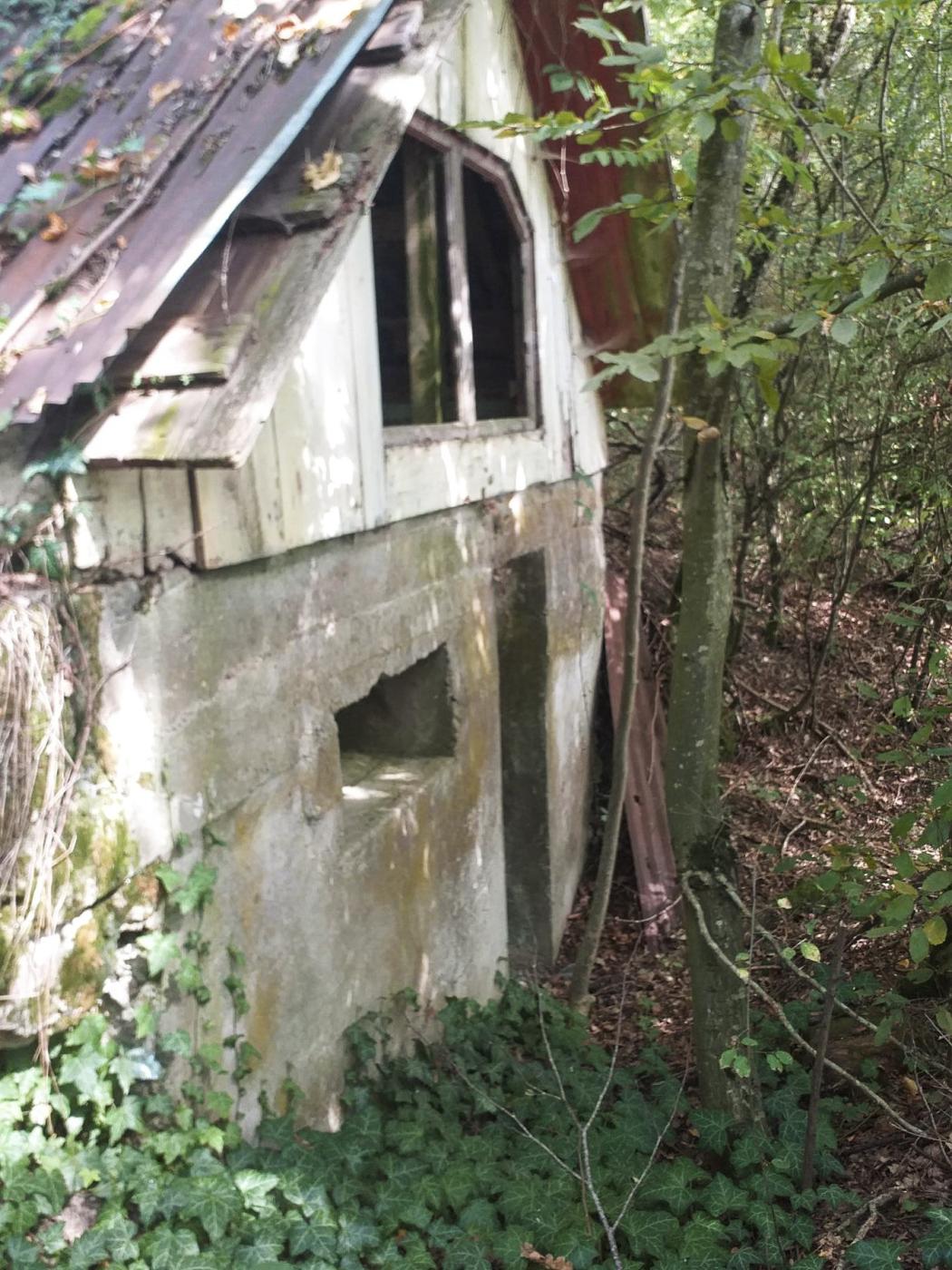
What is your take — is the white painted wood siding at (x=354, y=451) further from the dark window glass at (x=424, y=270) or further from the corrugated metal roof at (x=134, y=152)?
the corrugated metal roof at (x=134, y=152)

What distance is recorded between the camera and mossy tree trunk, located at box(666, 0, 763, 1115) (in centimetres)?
385

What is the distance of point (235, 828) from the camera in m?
3.08

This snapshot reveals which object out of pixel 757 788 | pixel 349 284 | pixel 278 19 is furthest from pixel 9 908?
A: pixel 757 788

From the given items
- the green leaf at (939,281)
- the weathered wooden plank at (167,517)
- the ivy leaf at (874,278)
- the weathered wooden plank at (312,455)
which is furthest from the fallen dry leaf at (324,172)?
the green leaf at (939,281)

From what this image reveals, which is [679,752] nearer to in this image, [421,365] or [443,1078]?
[443,1078]

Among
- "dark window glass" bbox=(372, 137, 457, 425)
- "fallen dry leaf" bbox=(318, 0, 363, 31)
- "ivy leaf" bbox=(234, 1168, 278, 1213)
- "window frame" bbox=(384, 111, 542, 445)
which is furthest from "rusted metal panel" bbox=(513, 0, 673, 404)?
"ivy leaf" bbox=(234, 1168, 278, 1213)

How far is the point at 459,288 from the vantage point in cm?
483

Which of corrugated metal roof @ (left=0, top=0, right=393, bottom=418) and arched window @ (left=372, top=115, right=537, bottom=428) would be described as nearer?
corrugated metal roof @ (left=0, top=0, right=393, bottom=418)

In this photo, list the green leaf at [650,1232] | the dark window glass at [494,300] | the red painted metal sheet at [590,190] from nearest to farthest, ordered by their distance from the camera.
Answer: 1. the green leaf at [650,1232]
2. the red painted metal sheet at [590,190]
3. the dark window glass at [494,300]

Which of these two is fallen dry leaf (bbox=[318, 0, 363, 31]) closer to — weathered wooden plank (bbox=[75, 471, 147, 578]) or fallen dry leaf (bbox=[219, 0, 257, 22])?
fallen dry leaf (bbox=[219, 0, 257, 22])

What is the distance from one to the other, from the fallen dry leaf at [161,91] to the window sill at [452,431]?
57.1 inches

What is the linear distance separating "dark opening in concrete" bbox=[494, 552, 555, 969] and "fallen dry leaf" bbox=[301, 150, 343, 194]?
147 inches

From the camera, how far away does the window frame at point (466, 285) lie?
14.6ft

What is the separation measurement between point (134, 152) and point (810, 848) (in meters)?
6.24
